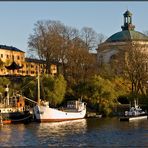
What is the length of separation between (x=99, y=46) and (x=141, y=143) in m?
78.3

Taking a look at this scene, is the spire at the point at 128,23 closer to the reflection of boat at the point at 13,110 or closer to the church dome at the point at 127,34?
the church dome at the point at 127,34

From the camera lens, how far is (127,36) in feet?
416

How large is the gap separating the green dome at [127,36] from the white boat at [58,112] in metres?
38.4

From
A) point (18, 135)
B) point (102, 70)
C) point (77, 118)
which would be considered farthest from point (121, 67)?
point (18, 135)

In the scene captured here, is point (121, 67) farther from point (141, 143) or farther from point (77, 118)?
point (141, 143)

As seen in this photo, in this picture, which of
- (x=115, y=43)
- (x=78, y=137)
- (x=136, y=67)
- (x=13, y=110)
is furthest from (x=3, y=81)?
(x=78, y=137)

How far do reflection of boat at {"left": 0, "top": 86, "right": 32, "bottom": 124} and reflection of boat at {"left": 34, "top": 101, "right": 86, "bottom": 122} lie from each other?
2062mm

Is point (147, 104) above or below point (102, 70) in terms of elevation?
below

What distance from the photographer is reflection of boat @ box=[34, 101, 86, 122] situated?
255 feet

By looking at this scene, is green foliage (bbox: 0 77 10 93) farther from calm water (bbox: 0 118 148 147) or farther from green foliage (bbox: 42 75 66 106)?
calm water (bbox: 0 118 148 147)

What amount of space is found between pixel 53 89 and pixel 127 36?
130 ft

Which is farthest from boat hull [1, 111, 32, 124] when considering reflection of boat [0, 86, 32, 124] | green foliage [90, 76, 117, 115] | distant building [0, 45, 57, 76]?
distant building [0, 45, 57, 76]

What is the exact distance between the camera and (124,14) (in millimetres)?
138375

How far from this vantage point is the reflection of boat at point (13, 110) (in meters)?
76.6
